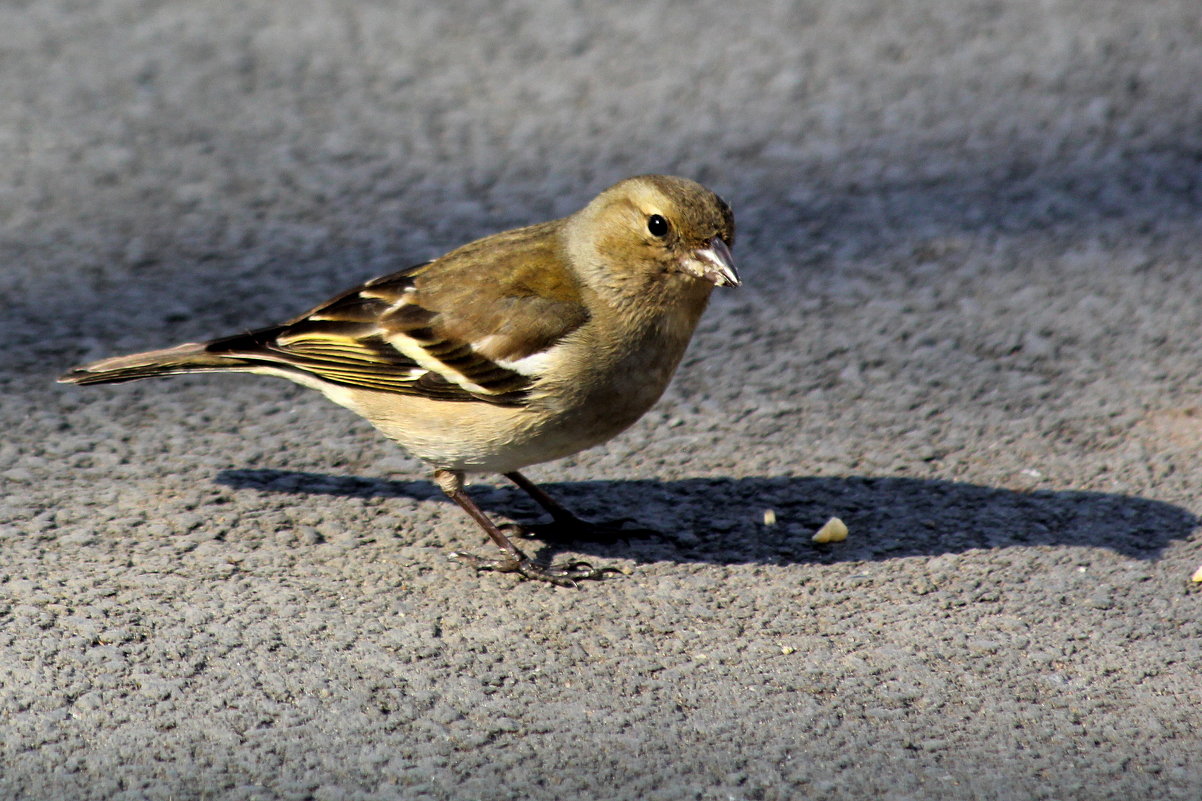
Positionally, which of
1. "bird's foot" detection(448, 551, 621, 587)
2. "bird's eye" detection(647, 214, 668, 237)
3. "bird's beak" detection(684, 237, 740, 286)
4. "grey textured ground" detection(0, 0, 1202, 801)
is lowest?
"bird's foot" detection(448, 551, 621, 587)

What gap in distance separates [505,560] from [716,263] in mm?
1053

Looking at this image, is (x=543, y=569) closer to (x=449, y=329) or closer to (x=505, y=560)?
(x=505, y=560)

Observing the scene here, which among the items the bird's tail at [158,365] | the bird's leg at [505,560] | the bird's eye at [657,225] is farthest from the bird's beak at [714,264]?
the bird's tail at [158,365]

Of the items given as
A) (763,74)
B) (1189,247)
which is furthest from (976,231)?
(763,74)

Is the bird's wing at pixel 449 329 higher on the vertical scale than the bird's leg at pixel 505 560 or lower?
higher

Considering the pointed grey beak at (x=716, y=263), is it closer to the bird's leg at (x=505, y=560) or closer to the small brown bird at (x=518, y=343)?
the small brown bird at (x=518, y=343)

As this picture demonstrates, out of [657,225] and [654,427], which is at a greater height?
[657,225]

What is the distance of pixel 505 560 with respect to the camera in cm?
416

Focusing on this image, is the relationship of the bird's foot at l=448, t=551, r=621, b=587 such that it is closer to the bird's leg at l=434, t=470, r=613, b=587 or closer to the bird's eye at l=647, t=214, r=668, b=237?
the bird's leg at l=434, t=470, r=613, b=587

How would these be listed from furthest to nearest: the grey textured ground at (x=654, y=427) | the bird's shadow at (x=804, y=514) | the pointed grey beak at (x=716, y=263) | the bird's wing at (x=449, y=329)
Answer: the bird's shadow at (x=804, y=514) → the bird's wing at (x=449, y=329) → the pointed grey beak at (x=716, y=263) → the grey textured ground at (x=654, y=427)

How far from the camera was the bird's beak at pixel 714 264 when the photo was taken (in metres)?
3.97

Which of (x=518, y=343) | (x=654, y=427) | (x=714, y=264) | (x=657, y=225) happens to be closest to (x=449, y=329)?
(x=518, y=343)

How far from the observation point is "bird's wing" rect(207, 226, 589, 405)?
161 inches

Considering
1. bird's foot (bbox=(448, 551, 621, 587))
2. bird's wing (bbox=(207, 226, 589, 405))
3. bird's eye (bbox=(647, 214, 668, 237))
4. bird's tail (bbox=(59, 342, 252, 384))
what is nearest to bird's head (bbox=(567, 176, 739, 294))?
bird's eye (bbox=(647, 214, 668, 237))
